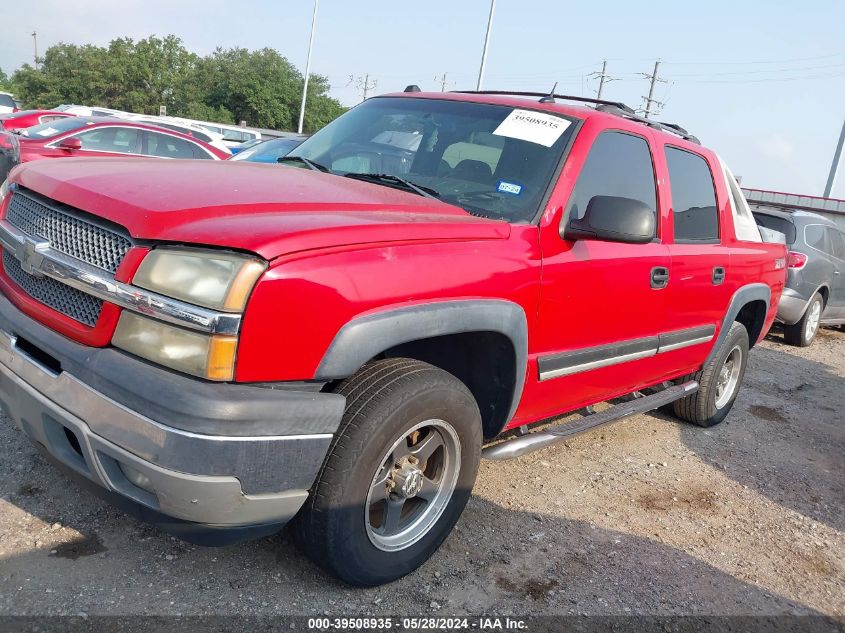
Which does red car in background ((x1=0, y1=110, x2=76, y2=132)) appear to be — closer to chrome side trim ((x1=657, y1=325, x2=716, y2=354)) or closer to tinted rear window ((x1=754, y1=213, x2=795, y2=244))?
tinted rear window ((x1=754, y1=213, x2=795, y2=244))

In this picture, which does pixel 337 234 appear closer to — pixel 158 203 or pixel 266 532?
pixel 158 203

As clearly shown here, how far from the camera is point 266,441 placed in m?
1.98

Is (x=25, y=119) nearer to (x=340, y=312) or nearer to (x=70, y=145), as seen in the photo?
(x=70, y=145)

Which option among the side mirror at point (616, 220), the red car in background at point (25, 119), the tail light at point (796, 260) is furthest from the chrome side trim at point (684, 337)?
the red car in background at point (25, 119)

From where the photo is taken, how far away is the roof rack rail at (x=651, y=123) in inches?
146

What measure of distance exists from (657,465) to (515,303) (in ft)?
6.93

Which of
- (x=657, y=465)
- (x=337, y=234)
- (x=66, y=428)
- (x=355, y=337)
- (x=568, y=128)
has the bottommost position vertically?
(x=657, y=465)

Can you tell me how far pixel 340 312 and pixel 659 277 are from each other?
204cm

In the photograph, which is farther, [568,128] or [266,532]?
[568,128]

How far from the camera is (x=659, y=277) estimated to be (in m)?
3.53

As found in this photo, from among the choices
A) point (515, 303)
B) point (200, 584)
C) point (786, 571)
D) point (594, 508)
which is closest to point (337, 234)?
point (515, 303)

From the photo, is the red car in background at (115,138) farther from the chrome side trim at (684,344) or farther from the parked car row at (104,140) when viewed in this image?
the chrome side trim at (684,344)

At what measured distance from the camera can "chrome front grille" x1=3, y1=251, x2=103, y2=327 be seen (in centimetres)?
213

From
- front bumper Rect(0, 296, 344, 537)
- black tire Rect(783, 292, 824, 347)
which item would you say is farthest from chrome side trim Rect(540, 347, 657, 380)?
black tire Rect(783, 292, 824, 347)
